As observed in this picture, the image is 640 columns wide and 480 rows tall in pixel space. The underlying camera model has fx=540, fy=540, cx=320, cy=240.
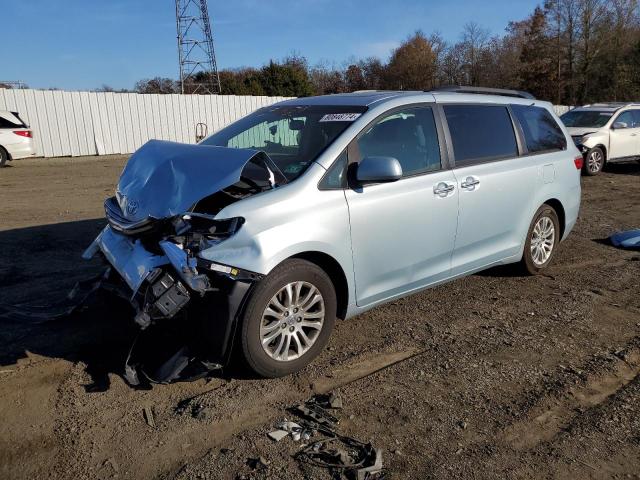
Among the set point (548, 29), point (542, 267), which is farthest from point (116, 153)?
point (548, 29)

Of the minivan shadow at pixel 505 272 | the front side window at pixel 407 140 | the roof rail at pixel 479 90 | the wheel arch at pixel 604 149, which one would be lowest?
the minivan shadow at pixel 505 272

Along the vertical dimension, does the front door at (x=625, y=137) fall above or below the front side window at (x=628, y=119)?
below

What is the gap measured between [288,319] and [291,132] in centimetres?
171

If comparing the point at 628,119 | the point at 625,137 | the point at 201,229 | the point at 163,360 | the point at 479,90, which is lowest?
the point at 163,360

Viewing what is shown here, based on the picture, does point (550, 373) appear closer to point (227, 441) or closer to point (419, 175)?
point (419, 175)

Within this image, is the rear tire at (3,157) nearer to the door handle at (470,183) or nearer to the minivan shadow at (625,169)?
the door handle at (470,183)

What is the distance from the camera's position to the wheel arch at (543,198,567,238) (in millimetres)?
5744

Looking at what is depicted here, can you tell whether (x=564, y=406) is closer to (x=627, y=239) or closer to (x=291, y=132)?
(x=291, y=132)

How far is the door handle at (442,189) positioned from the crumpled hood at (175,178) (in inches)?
62.2

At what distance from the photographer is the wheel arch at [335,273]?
370 centimetres

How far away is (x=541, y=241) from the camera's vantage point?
227 inches

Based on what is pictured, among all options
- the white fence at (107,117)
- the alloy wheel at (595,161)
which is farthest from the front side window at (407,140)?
the white fence at (107,117)

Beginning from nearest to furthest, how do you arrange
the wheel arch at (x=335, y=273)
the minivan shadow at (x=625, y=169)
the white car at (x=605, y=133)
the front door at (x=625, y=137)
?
the wheel arch at (x=335, y=273)
the white car at (x=605, y=133)
the front door at (x=625, y=137)
the minivan shadow at (x=625, y=169)

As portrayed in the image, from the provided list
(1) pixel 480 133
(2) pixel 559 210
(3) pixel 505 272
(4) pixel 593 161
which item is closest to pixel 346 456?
(1) pixel 480 133
